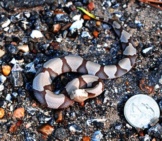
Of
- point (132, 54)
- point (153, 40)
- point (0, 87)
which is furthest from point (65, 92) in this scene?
point (153, 40)

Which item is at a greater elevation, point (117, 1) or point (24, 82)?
point (117, 1)

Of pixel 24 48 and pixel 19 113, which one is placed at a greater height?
pixel 24 48

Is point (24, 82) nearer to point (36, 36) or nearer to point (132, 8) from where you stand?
point (36, 36)

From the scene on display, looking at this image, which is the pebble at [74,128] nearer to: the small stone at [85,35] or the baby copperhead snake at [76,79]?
the baby copperhead snake at [76,79]

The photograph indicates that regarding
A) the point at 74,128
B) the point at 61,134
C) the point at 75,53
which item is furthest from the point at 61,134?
the point at 75,53

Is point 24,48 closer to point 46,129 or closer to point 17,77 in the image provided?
point 17,77

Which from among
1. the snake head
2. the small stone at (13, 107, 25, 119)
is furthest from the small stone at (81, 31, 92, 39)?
the small stone at (13, 107, 25, 119)

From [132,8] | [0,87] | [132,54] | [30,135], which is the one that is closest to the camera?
[30,135]
